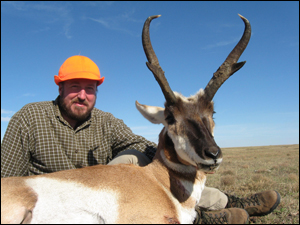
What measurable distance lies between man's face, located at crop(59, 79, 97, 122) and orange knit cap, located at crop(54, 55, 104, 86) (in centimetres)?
19

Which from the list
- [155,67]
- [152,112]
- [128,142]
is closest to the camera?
[155,67]

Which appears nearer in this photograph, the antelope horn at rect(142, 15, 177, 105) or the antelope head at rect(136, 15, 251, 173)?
the antelope head at rect(136, 15, 251, 173)

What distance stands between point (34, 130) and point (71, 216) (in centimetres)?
293

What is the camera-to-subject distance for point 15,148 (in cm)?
536

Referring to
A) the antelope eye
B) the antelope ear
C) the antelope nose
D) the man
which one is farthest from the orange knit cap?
the antelope nose

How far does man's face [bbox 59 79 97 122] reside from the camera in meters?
5.96

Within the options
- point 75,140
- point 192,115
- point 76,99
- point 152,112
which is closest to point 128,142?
point 75,140

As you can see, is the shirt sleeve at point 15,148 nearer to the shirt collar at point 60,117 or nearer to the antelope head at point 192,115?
the shirt collar at point 60,117

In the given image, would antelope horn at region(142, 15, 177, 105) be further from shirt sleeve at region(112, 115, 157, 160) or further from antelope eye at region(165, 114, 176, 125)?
shirt sleeve at region(112, 115, 157, 160)

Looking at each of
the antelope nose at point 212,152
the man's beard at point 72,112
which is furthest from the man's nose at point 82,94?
the antelope nose at point 212,152

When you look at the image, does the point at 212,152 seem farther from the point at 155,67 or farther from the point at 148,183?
the point at 155,67

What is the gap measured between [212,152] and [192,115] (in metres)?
0.96

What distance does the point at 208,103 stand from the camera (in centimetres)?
457

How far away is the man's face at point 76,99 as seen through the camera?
19.6ft
